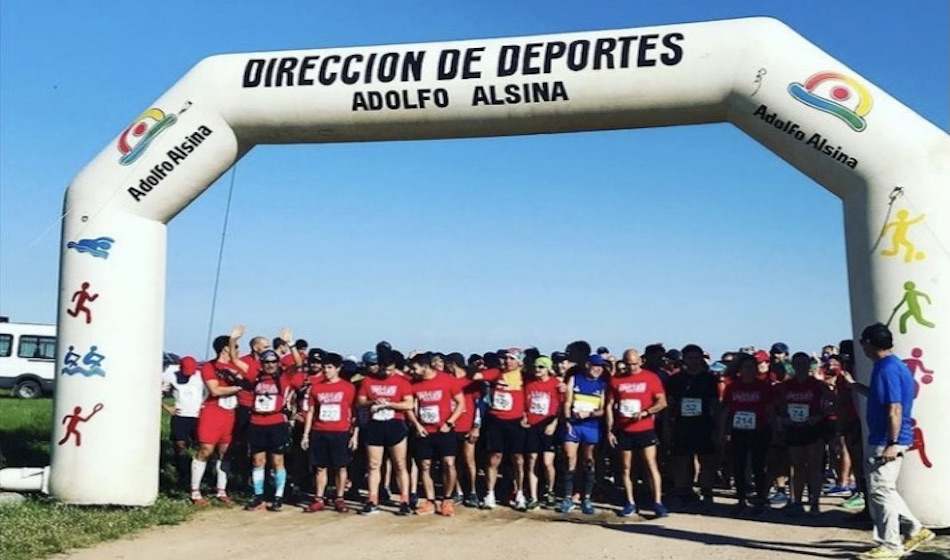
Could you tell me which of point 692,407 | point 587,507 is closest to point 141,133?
point 587,507

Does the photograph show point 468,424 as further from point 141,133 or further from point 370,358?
point 141,133

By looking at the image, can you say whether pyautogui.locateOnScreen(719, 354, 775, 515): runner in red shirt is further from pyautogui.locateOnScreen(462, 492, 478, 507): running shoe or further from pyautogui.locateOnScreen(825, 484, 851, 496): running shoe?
pyautogui.locateOnScreen(462, 492, 478, 507): running shoe

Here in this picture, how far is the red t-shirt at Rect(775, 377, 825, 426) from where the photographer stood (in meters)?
8.84

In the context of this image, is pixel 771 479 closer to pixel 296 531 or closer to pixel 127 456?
pixel 296 531

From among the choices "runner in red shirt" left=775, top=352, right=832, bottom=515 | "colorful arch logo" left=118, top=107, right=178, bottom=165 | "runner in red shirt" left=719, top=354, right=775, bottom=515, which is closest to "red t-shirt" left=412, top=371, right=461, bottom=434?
"runner in red shirt" left=719, top=354, right=775, bottom=515

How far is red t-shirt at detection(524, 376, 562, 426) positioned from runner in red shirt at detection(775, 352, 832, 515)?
233 centimetres

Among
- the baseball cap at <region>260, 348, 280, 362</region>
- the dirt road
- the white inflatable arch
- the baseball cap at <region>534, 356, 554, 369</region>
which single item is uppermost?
the white inflatable arch

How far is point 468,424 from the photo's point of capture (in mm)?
9445

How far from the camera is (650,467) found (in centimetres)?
877

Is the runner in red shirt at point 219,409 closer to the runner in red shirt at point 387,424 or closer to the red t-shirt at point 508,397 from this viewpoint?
the runner in red shirt at point 387,424

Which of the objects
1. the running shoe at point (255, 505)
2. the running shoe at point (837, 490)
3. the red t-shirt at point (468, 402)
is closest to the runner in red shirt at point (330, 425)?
the running shoe at point (255, 505)

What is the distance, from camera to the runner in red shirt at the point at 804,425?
8844mm

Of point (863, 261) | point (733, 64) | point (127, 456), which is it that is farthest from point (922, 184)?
point (127, 456)

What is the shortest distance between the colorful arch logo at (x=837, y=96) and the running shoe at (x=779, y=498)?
4.33 metres
